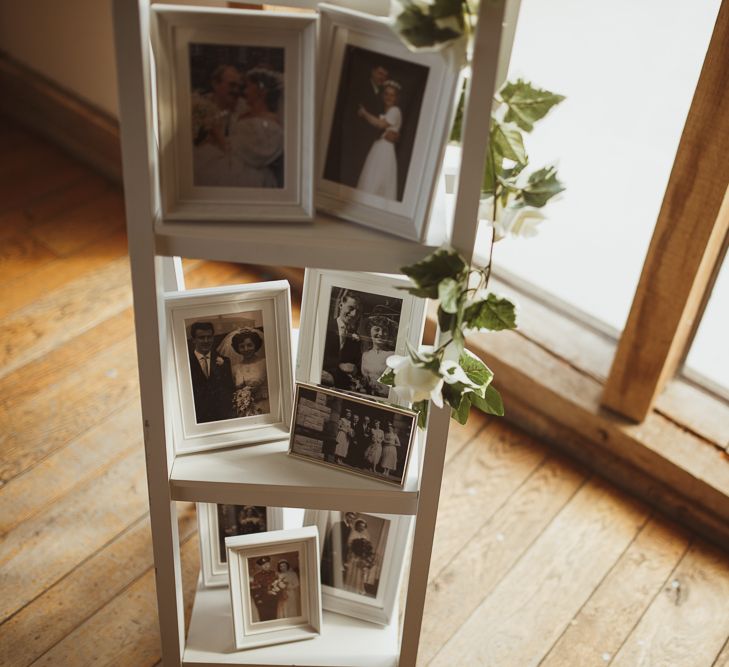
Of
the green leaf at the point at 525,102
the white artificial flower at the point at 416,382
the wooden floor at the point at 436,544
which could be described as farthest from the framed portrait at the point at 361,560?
the green leaf at the point at 525,102

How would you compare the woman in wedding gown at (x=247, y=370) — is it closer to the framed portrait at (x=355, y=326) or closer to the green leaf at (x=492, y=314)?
the framed portrait at (x=355, y=326)

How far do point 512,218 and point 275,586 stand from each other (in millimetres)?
787

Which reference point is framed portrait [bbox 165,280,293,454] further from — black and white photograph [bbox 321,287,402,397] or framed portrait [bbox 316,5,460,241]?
framed portrait [bbox 316,5,460,241]

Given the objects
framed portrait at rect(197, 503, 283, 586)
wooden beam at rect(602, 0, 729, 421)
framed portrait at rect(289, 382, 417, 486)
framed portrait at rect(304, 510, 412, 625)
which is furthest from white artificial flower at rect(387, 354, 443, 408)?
wooden beam at rect(602, 0, 729, 421)

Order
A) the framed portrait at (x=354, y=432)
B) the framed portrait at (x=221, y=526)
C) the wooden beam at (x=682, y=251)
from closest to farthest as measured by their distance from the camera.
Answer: the framed portrait at (x=354, y=432), the wooden beam at (x=682, y=251), the framed portrait at (x=221, y=526)

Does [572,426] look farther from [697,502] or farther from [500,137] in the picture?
[500,137]

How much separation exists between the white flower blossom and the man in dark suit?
435 millimetres

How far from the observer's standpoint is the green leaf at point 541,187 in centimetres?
102

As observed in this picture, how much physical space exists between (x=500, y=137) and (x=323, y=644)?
0.92 meters

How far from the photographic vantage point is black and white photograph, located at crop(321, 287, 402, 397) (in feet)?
4.10

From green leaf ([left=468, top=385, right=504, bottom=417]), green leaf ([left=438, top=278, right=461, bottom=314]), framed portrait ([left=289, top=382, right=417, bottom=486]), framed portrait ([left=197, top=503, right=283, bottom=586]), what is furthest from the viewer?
framed portrait ([left=197, top=503, right=283, bottom=586])

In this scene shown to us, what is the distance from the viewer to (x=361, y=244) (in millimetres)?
1044

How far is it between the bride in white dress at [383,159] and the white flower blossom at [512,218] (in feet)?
0.36

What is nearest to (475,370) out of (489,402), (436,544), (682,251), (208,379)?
(489,402)
